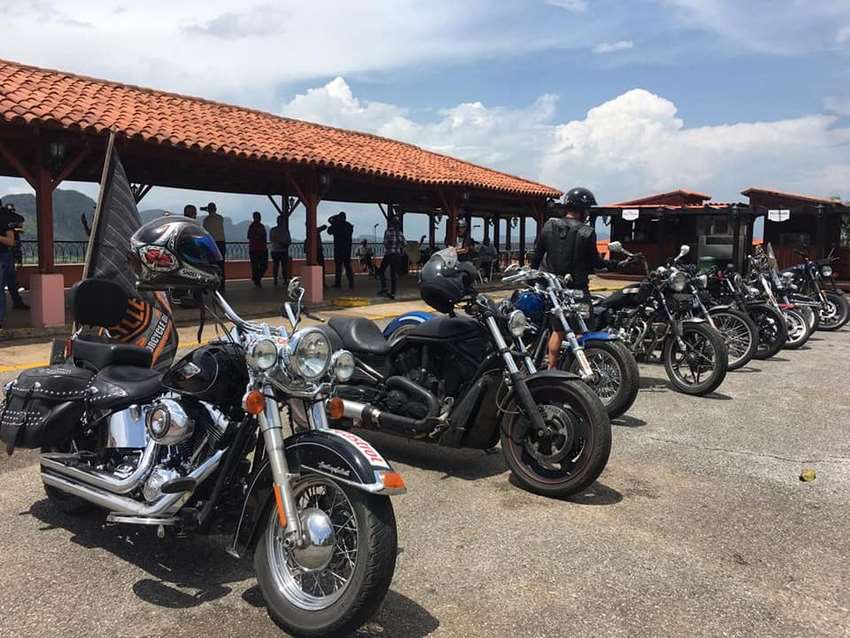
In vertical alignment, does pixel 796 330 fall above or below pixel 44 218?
below

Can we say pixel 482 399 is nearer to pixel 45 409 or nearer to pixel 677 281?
pixel 45 409

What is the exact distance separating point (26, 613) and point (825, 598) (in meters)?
3.20

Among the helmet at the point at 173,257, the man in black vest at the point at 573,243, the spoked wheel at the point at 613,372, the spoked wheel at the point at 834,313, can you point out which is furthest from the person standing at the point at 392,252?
the helmet at the point at 173,257

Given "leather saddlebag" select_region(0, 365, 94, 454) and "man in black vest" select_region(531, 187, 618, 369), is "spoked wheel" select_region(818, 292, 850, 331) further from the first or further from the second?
"leather saddlebag" select_region(0, 365, 94, 454)

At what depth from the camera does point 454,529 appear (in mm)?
3455

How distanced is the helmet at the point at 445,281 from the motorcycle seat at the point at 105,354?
1.62 meters

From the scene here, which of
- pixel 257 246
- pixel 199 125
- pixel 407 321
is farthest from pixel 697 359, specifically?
pixel 257 246

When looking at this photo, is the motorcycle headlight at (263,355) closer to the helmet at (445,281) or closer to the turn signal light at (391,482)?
the turn signal light at (391,482)

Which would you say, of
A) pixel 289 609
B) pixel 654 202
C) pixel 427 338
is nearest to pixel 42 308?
pixel 427 338

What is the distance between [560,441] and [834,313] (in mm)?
9706

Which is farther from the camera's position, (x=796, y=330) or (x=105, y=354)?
(x=796, y=330)

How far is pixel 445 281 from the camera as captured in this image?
409cm

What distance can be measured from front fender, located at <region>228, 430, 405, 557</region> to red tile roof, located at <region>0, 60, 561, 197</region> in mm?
7565

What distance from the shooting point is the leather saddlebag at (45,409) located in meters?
3.14
